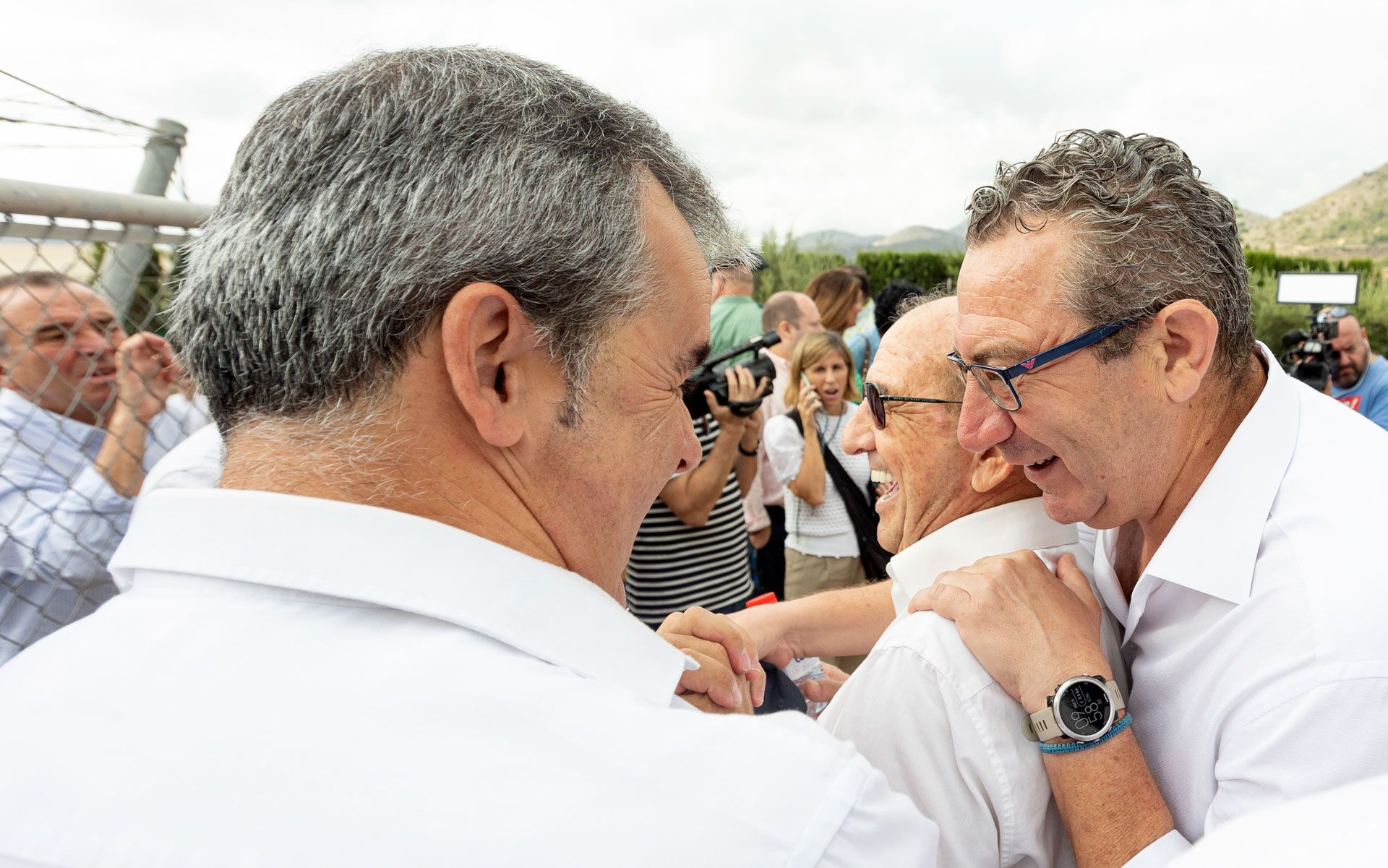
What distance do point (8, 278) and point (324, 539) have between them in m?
2.86

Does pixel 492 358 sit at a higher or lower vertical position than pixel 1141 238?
lower

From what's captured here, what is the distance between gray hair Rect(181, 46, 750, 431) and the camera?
3.26 feet

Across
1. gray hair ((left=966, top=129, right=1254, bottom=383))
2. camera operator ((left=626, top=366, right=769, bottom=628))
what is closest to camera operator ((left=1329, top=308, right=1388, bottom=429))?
camera operator ((left=626, top=366, right=769, bottom=628))

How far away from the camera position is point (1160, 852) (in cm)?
141

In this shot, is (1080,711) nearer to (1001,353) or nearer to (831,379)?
(1001,353)

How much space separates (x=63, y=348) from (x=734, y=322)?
13.8 feet

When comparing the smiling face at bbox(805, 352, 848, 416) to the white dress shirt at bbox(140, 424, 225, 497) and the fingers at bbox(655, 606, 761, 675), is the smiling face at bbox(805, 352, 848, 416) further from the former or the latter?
the fingers at bbox(655, 606, 761, 675)

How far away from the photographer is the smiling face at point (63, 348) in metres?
→ 2.80

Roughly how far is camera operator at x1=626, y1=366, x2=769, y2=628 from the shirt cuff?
2.52 metres

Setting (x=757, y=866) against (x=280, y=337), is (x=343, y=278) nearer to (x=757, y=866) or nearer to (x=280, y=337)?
(x=280, y=337)

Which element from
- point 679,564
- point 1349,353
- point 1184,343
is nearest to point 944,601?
point 1184,343

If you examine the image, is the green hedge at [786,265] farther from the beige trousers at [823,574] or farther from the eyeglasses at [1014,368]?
the eyeglasses at [1014,368]

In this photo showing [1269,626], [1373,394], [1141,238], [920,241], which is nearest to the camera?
[1269,626]

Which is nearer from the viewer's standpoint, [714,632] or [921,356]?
[714,632]
